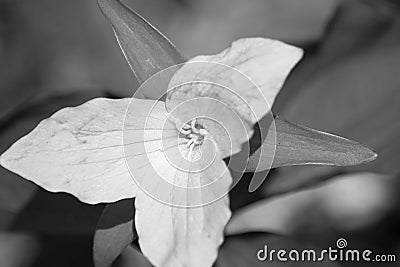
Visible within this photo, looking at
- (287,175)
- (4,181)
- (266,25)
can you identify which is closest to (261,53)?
(287,175)

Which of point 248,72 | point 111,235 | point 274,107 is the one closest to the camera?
point 248,72

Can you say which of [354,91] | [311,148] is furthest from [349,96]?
[311,148]

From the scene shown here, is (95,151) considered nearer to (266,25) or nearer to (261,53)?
(261,53)

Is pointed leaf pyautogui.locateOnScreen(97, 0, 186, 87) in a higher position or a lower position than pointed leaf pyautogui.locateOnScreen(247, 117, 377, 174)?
higher

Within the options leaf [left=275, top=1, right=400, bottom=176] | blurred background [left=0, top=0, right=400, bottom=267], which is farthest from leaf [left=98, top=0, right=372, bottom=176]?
leaf [left=275, top=1, right=400, bottom=176]

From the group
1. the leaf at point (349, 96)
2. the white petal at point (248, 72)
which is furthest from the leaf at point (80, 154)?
the leaf at point (349, 96)

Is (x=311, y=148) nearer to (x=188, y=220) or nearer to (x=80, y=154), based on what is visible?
(x=188, y=220)

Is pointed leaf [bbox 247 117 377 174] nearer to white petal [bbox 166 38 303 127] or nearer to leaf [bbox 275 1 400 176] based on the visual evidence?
white petal [bbox 166 38 303 127]
